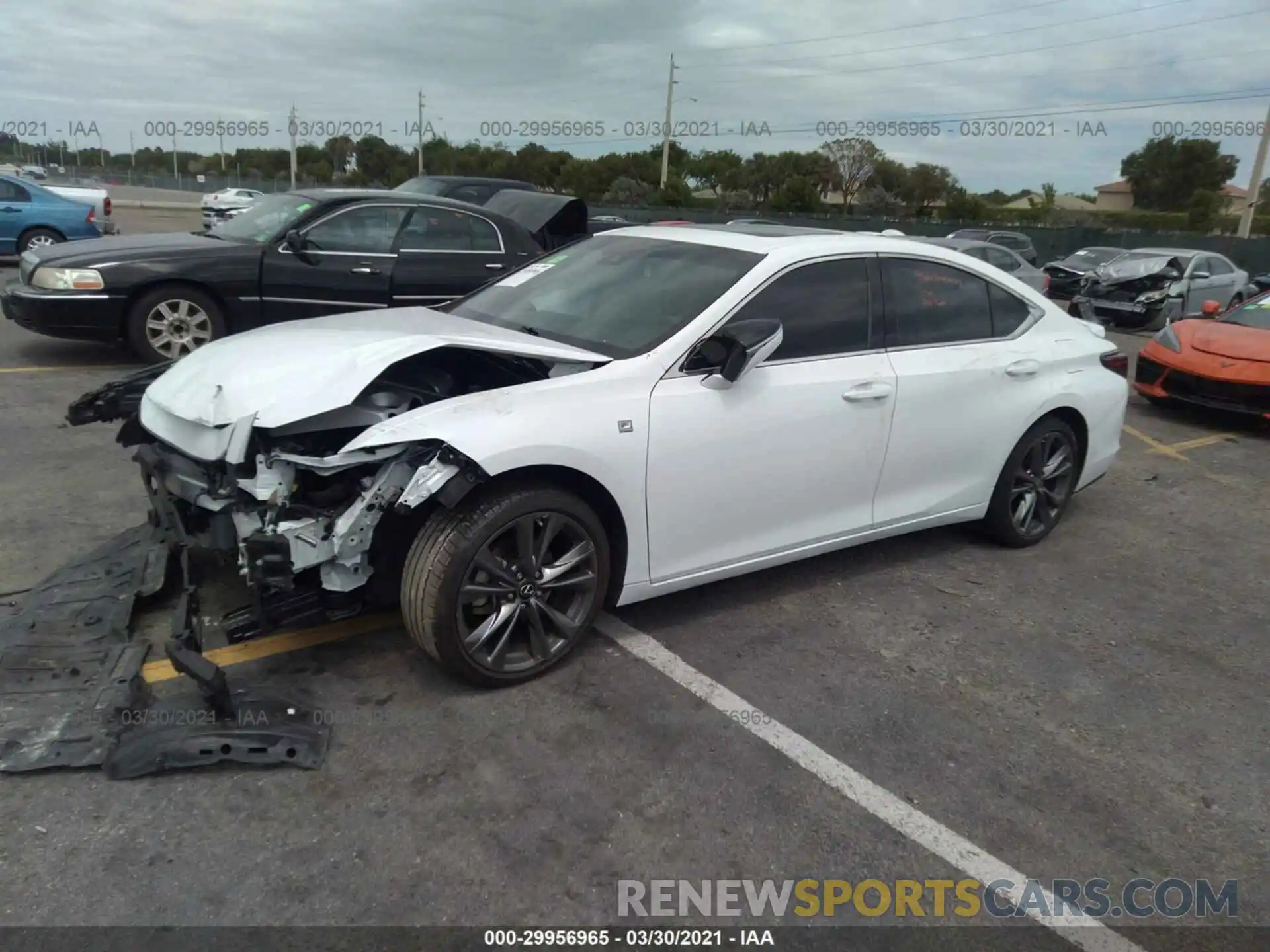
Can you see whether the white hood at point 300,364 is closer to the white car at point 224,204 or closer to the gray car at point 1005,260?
the gray car at point 1005,260

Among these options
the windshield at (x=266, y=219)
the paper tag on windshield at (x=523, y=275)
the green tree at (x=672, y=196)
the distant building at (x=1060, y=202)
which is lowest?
the paper tag on windshield at (x=523, y=275)

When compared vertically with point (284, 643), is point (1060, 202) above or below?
above

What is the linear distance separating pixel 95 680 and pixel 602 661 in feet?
5.85

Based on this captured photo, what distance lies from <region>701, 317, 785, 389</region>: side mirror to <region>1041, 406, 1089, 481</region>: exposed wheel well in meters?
2.20

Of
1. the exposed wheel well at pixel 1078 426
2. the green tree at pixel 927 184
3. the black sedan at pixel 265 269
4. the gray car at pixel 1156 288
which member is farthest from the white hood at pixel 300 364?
the green tree at pixel 927 184

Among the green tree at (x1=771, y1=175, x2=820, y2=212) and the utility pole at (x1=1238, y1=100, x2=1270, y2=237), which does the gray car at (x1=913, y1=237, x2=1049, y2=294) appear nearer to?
the utility pole at (x1=1238, y1=100, x2=1270, y2=237)

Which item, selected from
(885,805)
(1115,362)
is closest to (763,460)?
(885,805)

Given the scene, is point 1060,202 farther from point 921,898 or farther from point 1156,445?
point 921,898

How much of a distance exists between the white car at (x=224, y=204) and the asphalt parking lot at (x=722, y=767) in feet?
91.0

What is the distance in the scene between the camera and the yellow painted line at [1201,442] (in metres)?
7.96

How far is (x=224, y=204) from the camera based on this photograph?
34.9 meters

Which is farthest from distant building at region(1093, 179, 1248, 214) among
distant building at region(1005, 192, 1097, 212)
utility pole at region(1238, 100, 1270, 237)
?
utility pole at region(1238, 100, 1270, 237)

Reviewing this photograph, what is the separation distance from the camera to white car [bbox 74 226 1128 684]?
10.4ft

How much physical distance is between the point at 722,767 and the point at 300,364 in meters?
2.03
